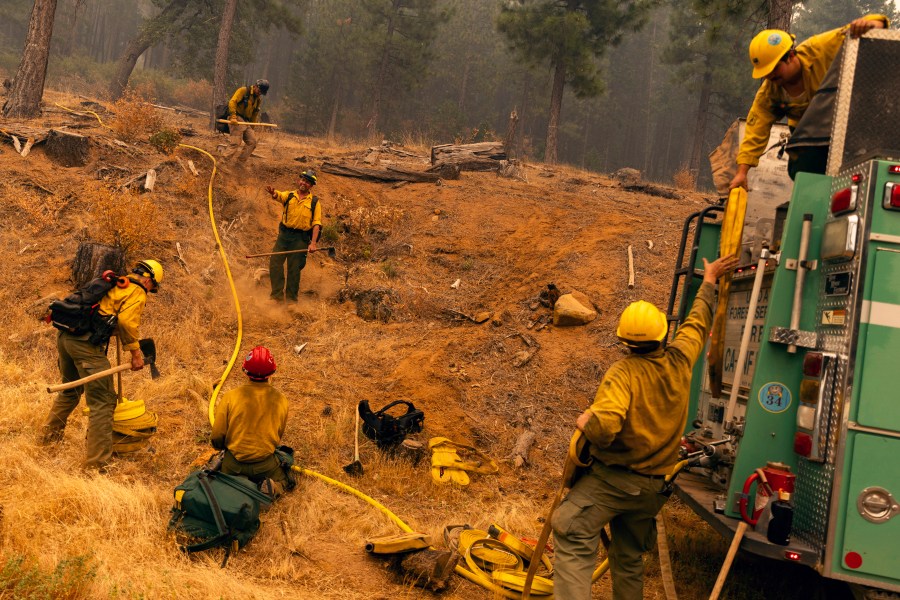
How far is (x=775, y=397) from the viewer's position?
3947 millimetres

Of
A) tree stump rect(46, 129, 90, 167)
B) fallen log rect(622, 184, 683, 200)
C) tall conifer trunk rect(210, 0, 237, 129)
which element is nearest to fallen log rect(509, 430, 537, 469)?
tree stump rect(46, 129, 90, 167)

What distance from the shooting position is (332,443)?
22.7 feet

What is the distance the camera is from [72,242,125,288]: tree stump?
9.69m

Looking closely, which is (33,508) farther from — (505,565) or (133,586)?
(505,565)

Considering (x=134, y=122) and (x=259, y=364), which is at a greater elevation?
(x=134, y=122)

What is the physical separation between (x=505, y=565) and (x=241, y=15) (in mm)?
27350

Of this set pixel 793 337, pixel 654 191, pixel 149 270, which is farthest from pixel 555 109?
pixel 793 337

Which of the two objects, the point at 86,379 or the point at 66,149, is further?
the point at 66,149

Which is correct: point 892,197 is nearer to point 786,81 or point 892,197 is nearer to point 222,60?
point 786,81

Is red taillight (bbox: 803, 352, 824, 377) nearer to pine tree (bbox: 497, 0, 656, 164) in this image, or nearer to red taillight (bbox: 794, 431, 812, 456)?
red taillight (bbox: 794, 431, 812, 456)

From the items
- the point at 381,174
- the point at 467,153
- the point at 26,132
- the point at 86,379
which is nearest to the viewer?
the point at 86,379

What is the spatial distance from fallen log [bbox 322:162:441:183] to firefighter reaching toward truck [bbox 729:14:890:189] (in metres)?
10.6

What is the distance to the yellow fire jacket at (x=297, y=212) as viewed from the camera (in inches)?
423

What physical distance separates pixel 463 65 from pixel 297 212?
37.8 meters
